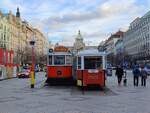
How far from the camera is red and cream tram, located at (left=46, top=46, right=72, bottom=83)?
116ft

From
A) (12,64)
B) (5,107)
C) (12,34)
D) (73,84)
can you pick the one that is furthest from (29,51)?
(5,107)

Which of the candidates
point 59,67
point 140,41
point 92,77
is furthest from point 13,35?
point 92,77

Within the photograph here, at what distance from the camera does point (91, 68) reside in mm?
29875

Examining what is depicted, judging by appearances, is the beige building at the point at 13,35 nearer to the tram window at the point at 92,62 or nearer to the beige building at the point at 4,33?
the beige building at the point at 4,33

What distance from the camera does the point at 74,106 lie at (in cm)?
1798

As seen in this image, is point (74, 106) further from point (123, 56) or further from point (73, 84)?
point (123, 56)

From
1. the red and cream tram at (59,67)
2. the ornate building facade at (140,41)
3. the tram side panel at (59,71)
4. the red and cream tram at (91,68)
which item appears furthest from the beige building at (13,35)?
the red and cream tram at (91,68)

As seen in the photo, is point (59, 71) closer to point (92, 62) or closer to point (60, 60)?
point (60, 60)

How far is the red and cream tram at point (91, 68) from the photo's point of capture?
2953 cm

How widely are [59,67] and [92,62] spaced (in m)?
5.93

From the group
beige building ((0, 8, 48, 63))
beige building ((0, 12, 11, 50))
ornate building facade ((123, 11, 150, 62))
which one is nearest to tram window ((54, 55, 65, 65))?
beige building ((0, 8, 48, 63))

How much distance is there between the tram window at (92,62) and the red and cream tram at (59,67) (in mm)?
5595

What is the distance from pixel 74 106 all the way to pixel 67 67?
17.7 m

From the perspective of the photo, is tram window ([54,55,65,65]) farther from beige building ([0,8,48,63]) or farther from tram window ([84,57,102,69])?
beige building ([0,8,48,63])
